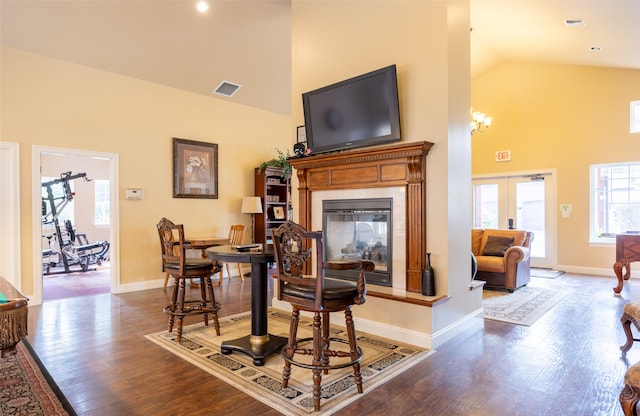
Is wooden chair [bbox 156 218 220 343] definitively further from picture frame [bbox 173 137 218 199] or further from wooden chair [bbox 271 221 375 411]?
picture frame [bbox 173 137 218 199]

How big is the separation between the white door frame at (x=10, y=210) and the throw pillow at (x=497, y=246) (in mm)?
6509

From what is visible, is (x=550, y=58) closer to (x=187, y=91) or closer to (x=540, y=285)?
(x=540, y=285)

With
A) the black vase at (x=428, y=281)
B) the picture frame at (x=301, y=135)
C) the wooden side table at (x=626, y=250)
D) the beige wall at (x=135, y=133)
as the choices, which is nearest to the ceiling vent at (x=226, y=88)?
the beige wall at (x=135, y=133)

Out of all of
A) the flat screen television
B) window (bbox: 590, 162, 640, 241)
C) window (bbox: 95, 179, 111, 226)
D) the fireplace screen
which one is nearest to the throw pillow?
window (bbox: 590, 162, 640, 241)

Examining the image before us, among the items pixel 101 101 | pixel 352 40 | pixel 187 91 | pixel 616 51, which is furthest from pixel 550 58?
pixel 101 101

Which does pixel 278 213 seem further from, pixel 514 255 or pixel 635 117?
pixel 635 117

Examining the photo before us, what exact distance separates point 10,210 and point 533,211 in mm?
8779

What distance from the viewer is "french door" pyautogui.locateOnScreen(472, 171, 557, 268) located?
7.31 metres

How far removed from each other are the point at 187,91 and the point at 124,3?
188 cm

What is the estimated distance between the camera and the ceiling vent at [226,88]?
20.3 feet

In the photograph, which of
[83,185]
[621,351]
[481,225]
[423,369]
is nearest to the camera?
[423,369]

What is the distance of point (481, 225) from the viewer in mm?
8281

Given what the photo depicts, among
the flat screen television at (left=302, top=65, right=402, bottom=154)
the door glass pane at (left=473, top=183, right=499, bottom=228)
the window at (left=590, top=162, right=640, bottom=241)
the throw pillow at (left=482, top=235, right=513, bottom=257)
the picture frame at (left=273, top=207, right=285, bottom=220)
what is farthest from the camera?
the door glass pane at (left=473, top=183, right=499, bottom=228)

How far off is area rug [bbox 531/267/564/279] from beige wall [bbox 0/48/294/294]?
5.49 metres
